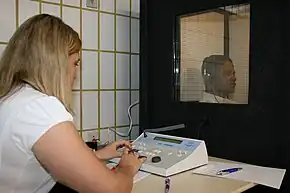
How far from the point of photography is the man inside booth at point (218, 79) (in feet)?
4.39

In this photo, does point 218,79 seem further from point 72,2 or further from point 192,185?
point 72,2

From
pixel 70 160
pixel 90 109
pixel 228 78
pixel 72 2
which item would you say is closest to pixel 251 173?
pixel 228 78

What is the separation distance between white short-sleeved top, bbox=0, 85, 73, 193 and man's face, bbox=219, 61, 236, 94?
28.8 inches

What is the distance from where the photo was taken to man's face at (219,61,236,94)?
1.33 metres

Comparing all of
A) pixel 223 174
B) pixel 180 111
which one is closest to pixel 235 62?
pixel 180 111

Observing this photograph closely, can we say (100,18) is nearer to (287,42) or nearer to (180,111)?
(180,111)

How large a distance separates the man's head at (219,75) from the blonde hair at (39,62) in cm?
67

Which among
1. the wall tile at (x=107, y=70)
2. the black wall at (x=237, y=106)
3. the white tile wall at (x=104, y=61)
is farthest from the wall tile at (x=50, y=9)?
the black wall at (x=237, y=106)

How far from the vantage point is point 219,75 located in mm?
1379

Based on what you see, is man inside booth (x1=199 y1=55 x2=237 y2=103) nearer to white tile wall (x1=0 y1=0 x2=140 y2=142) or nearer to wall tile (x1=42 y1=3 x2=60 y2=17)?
white tile wall (x1=0 y1=0 x2=140 y2=142)

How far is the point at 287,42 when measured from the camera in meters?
1.14

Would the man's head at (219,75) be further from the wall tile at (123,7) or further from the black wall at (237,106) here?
the wall tile at (123,7)

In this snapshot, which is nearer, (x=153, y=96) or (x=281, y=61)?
(x=281, y=61)

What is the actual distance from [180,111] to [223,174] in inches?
15.9
